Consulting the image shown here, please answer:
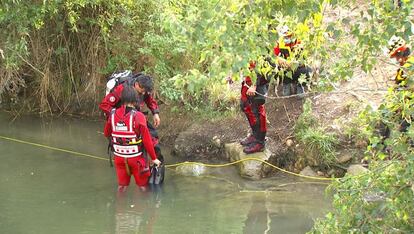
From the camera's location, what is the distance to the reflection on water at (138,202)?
20.8ft

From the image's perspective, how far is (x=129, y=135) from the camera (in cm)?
636

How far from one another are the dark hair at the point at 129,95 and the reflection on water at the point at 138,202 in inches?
49.2

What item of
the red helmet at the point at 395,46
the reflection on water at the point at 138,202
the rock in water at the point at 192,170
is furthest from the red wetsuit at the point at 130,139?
the red helmet at the point at 395,46

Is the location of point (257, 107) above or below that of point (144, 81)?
below

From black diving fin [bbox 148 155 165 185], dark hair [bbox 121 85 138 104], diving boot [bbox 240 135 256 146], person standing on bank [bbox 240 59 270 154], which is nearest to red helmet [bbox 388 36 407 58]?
person standing on bank [bbox 240 59 270 154]

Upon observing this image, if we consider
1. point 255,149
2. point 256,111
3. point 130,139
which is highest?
point 256,111

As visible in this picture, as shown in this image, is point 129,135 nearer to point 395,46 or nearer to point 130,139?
point 130,139

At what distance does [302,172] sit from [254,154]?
644mm

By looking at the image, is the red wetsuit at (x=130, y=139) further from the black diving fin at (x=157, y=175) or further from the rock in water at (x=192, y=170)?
the rock in water at (x=192, y=170)

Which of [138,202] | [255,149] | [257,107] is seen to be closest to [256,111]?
[257,107]

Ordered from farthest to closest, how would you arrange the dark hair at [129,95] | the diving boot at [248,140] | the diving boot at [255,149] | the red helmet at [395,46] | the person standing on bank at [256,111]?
the diving boot at [248,140]
the diving boot at [255,149]
the person standing on bank at [256,111]
the dark hair at [129,95]
the red helmet at [395,46]

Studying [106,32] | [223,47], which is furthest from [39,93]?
[223,47]

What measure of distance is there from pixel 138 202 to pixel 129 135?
0.92 meters

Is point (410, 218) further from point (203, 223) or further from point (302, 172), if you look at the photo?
point (302, 172)
